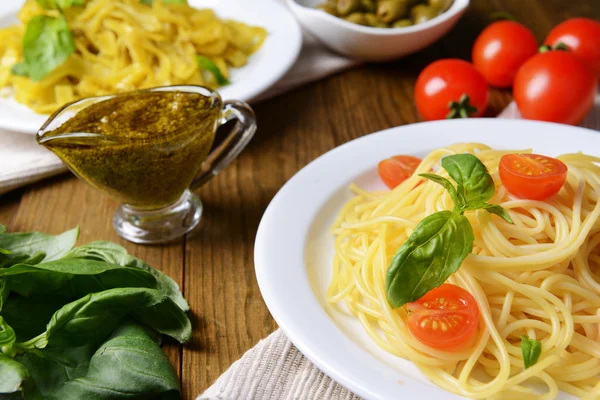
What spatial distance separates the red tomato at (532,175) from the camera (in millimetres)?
2246

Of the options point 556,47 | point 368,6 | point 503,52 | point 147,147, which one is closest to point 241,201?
point 147,147

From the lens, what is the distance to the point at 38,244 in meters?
2.57

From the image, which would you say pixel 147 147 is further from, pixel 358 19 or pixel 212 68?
pixel 358 19

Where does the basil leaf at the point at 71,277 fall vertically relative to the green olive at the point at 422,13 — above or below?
above

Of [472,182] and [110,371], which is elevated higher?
[472,182]

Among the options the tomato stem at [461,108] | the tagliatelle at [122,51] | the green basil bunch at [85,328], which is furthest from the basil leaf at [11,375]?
the tomato stem at [461,108]

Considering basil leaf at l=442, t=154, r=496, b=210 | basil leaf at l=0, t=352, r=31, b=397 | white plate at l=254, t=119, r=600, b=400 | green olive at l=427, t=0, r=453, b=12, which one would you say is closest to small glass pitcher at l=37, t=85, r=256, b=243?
white plate at l=254, t=119, r=600, b=400

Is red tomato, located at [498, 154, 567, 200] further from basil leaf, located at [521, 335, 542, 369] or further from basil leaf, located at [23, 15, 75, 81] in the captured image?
basil leaf, located at [23, 15, 75, 81]

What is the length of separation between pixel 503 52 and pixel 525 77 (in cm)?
39

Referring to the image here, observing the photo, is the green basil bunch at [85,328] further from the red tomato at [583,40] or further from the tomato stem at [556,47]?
the red tomato at [583,40]

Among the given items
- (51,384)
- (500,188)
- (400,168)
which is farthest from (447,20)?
(51,384)

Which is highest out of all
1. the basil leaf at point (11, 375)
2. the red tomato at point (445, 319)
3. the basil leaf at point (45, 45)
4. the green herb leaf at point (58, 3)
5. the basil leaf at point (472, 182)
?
the basil leaf at point (472, 182)

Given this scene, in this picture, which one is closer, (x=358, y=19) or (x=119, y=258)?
(x=119, y=258)

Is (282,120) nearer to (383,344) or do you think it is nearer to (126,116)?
(126,116)
